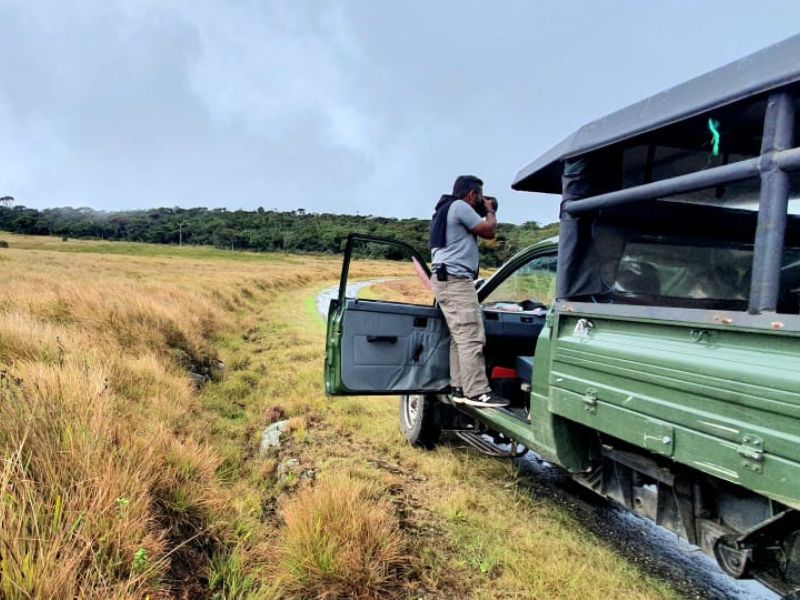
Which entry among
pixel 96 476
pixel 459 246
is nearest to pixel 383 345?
pixel 459 246

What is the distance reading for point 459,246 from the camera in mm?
3852

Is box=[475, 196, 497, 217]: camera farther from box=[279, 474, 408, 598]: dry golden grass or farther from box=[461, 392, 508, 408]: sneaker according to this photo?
box=[279, 474, 408, 598]: dry golden grass

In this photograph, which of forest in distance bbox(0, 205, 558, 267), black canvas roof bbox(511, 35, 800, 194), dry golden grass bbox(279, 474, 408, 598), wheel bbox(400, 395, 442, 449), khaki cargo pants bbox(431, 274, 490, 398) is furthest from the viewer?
forest in distance bbox(0, 205, 558, 267)

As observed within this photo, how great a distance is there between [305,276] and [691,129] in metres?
34.2

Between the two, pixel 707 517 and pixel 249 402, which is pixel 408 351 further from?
pixel 249 402

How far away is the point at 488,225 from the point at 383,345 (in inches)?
48.0

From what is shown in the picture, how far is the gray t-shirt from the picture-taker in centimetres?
383

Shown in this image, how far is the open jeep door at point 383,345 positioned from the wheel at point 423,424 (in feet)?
2.07

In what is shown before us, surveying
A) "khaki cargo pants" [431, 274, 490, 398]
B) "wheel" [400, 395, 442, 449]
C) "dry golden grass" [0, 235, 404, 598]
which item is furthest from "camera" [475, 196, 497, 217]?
"dry golden grass" [0, 235, 404, 598]

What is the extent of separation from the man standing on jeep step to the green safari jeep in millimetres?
233

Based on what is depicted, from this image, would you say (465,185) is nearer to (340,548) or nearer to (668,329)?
(668,329)

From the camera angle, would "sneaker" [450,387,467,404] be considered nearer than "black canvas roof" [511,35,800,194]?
No

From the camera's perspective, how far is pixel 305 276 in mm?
35844

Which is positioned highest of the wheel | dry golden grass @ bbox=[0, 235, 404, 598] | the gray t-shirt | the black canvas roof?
the black canvas roof
